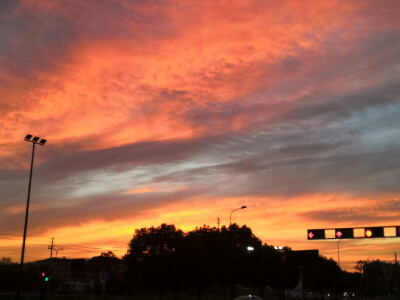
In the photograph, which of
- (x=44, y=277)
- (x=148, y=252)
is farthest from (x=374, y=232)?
(x=148, y=252)

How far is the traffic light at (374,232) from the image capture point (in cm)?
4591

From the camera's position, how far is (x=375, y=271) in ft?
386

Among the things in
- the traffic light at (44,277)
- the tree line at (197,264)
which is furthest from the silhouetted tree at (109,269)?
the traffic light at (44,277)

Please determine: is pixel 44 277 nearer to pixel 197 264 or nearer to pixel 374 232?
pixel 197 264

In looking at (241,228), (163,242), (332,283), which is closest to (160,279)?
(163,242)

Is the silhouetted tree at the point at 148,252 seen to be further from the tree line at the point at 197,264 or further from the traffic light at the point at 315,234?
the traffic light at the point at 315,234

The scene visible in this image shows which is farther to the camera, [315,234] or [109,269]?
[109,269]

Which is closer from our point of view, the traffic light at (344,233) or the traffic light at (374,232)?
the traffic light at (374,232)

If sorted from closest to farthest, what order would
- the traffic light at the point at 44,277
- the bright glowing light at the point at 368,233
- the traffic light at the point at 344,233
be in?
the traffic light at the point at 44,277, the bright glowing light at the point at 368,233, the traffic light at the point at 344,233

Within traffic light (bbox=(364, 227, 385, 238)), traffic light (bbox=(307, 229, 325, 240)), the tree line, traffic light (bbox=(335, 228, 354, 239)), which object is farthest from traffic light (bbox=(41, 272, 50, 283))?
traffic light (bbox=(364, 227, 385, 238))

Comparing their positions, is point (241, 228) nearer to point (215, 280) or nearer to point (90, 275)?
point (215, 280)

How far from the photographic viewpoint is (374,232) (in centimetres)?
Result: 4619

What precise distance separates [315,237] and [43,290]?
27.7m

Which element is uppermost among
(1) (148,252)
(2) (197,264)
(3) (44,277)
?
(1) (148,252)
